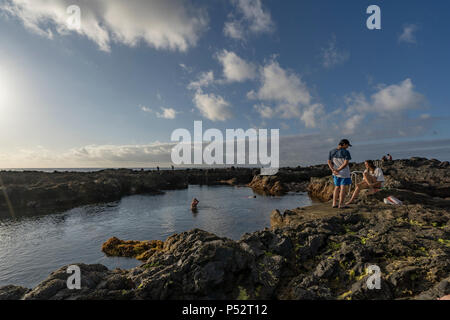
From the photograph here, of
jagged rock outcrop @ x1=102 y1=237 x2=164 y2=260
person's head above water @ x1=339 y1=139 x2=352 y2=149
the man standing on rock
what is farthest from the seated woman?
jagged rock outcrop @ x1=102 y1=237 x2=164 y2=260

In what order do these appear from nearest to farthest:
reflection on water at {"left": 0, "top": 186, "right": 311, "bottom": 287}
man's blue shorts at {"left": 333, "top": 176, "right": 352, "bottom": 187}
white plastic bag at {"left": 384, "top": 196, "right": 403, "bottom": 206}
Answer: man's blue shorts at {"left": 333, "top": 176, "right": 352, "bottom": 187}, white plastic bag at {"left": 384, "top": 196, "right": 403, "bottom": 206}, reflection on water at {"left": 0, "top": 186, "right": 311, "bottom": 287}

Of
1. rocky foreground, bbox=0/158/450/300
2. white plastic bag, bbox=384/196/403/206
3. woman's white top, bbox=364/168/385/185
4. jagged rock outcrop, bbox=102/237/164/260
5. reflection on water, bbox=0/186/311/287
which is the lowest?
reflection on water, bbox=0/186/311/287

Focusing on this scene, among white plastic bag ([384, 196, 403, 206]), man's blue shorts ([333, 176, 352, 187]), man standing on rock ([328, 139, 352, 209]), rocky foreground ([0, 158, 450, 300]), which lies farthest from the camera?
white plastic bag ([384, 196, 403, 206])

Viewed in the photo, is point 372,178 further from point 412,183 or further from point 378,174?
point 412,183

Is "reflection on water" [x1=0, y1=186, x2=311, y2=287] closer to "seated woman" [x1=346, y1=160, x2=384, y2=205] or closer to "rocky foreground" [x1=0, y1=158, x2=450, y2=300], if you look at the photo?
"rocky foreground" [x1=0, y1=158, x2=450, y2=300]

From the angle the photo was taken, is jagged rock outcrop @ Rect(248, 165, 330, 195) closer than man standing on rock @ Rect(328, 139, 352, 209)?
No

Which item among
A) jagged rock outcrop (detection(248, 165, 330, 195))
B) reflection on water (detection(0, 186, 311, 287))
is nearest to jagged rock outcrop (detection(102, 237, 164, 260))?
reflection on water (detection(0, 186, 311, 287))

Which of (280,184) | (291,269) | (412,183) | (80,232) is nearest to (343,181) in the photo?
(291,269)

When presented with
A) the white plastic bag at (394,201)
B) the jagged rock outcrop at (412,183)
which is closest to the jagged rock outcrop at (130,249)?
the white plastic bag at (394,201)

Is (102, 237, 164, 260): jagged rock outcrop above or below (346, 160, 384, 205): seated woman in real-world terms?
below

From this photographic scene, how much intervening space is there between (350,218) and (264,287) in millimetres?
5083

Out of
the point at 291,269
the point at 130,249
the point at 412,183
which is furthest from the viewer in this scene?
the point at 412,183

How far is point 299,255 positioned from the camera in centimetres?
595
